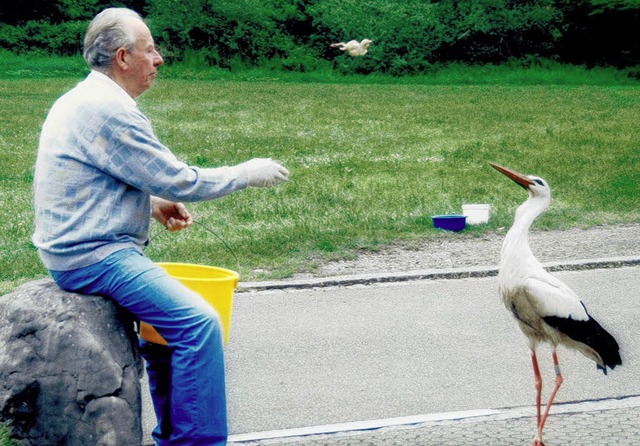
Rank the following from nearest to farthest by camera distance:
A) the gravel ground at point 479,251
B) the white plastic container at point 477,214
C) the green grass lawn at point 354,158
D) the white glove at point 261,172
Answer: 1. the white glove at point 261,172
2. the gravel ground at point 479,251
3. the green grass lawn at point 354,158
4. the white plastic container at point 477,214

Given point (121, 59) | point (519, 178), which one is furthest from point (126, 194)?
point (519, 178)

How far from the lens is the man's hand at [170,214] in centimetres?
502

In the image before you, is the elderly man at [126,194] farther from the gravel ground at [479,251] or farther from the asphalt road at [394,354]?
the gravel ground at [479,251]

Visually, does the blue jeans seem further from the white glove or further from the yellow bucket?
the white glove

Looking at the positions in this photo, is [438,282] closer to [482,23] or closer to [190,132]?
[190,132]

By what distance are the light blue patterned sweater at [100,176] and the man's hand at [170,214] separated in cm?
59

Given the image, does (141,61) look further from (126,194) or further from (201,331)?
(201,331)

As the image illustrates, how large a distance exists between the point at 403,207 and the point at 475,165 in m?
4.00

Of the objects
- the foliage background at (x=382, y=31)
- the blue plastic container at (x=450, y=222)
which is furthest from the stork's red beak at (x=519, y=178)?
the foliage background at (x=382, y=31)

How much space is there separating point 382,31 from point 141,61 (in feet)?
122

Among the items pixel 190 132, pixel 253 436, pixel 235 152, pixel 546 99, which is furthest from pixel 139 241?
pixel 546 99

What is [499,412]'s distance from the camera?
5906mm

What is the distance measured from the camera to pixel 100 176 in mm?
4320

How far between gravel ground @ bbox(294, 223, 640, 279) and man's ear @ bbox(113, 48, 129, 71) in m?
4.77
